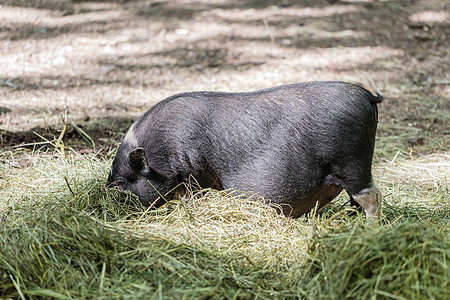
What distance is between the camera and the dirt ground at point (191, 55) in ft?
20.1

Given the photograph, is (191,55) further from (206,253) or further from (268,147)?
(206,253)

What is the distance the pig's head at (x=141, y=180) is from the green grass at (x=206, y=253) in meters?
0.09

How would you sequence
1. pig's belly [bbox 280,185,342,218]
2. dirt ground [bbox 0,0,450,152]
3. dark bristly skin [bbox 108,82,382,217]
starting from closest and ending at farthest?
1. dark bristly skin [bbox 108,82,382,217]
2. pig's belly [bbox 280,185,342,218]
3. dirt ground [bbox 0,0,450,152]

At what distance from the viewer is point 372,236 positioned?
2654 millimetres

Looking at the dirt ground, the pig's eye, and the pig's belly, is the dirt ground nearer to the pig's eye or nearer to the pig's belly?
the pig's eye

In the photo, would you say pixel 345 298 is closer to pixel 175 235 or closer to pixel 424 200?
pixel 175 235

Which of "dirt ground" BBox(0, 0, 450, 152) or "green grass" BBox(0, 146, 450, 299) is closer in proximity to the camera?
"green grass" BBox(0, 146, 450, 299)

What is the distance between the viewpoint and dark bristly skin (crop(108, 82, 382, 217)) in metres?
3.47

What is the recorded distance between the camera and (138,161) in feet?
11.6

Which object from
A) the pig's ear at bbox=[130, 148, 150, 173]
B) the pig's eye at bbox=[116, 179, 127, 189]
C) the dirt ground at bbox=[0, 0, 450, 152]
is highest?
the pig's ear at bbox=[130, 148, 150, 173]

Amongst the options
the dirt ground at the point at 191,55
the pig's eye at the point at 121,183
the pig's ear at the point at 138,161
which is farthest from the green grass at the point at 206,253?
the dirt ground at the point at 191,55

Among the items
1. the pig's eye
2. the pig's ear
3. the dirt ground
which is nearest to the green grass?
the pig's eye

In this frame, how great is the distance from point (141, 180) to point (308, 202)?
42.3 inches

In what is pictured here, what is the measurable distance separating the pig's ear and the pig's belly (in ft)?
2.92
